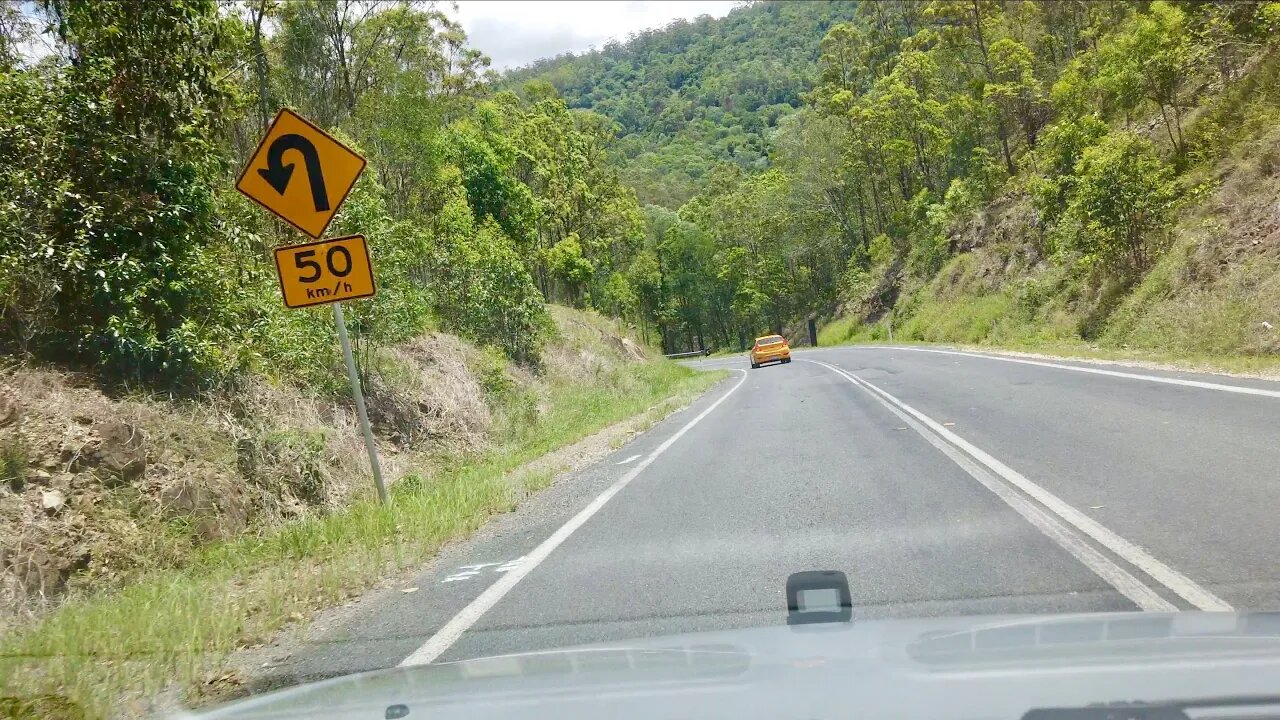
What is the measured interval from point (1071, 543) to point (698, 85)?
169493 millimetres

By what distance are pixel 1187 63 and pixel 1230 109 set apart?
1952 millimetres

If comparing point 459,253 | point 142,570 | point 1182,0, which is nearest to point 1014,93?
point 1182,0

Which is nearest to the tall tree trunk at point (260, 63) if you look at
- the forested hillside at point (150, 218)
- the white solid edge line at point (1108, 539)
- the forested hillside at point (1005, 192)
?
the forested hillside at point (150, 218)

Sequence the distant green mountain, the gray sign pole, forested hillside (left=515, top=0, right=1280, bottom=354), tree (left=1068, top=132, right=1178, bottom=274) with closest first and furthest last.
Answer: the gray sign pole, forested hillside (left=515, top=0, right=1280, bottom=354), tree (left=1068, top=132, right=1178, bottom=274), the distant green mountain

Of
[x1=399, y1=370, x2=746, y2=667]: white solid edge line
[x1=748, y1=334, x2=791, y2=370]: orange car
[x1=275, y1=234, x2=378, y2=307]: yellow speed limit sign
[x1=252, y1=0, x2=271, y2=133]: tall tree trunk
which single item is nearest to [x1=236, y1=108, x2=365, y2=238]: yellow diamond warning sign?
[x1=275, y1=234, x2=378, y2=307]: yellow speed limit sign

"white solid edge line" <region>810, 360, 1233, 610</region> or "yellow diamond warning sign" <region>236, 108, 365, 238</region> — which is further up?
"yellow diamond warning sign" <region>236, 108, 365, 238</region>

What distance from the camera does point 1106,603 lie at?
4.90 metres

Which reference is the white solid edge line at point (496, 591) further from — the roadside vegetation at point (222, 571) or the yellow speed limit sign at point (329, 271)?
the yellow speed limit sign at point (329, 271)

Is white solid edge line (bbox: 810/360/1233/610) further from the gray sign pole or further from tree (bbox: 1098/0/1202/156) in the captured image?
tree (bbox: 1098/0/1202/156)

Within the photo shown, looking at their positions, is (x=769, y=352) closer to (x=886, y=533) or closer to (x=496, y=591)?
(x=886, y=533)

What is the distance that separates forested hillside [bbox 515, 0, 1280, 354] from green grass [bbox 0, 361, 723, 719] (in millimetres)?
15414

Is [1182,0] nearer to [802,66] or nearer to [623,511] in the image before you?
[623,511]

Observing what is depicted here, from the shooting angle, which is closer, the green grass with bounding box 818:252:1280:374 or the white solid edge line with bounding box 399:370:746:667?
the white solid edge line with bounding box 399:370:746:667

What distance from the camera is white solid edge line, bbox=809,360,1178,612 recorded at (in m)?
4.92
